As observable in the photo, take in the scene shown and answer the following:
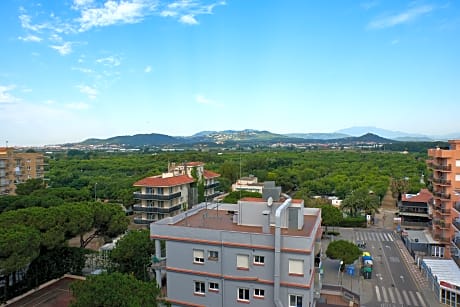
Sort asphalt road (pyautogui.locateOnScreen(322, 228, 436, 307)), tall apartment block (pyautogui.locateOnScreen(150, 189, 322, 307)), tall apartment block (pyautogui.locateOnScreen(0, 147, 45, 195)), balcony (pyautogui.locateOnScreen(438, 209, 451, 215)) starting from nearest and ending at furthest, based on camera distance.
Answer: tall apartment block (pyautogui.locateOnScreen(150, 189, 322, 307)), asphalt road (pyautogui.locateOnScreen(322, 228, 436, 307)), balcony (pyautogui.locateOnScreen(438, 209, 451, 215)), tall apartment block (pyautogui.locateOnScreen(0, 147, 45, 195))

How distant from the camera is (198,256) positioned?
72.1ft

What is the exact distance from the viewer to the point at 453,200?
1622 inches

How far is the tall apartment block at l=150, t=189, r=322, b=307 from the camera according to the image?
19.9m

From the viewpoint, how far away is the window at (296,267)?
19.9 meters

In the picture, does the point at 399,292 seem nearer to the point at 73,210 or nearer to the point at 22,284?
the point at 73,210

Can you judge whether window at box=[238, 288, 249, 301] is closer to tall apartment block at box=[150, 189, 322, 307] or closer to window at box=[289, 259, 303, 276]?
tall apartment block at box=[150, 189, 322, 307]

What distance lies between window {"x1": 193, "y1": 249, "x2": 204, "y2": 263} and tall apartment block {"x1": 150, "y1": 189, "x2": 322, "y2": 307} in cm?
2

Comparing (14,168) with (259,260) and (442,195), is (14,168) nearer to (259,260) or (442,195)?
(259,260)

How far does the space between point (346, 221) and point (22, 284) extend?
4681 cm

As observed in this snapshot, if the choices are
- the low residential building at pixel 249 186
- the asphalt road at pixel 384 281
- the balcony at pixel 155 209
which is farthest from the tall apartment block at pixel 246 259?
the low residential building at pixel 249 186

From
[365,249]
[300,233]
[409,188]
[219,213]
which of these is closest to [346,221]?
[365,249]

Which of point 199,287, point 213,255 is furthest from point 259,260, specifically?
point 199,287

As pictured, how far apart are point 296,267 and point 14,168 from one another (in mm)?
72876

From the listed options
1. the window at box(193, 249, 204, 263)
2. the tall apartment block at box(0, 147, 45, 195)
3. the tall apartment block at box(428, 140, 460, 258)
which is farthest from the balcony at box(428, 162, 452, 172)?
the tall apartment block at box(0, 147, 45, 195)
